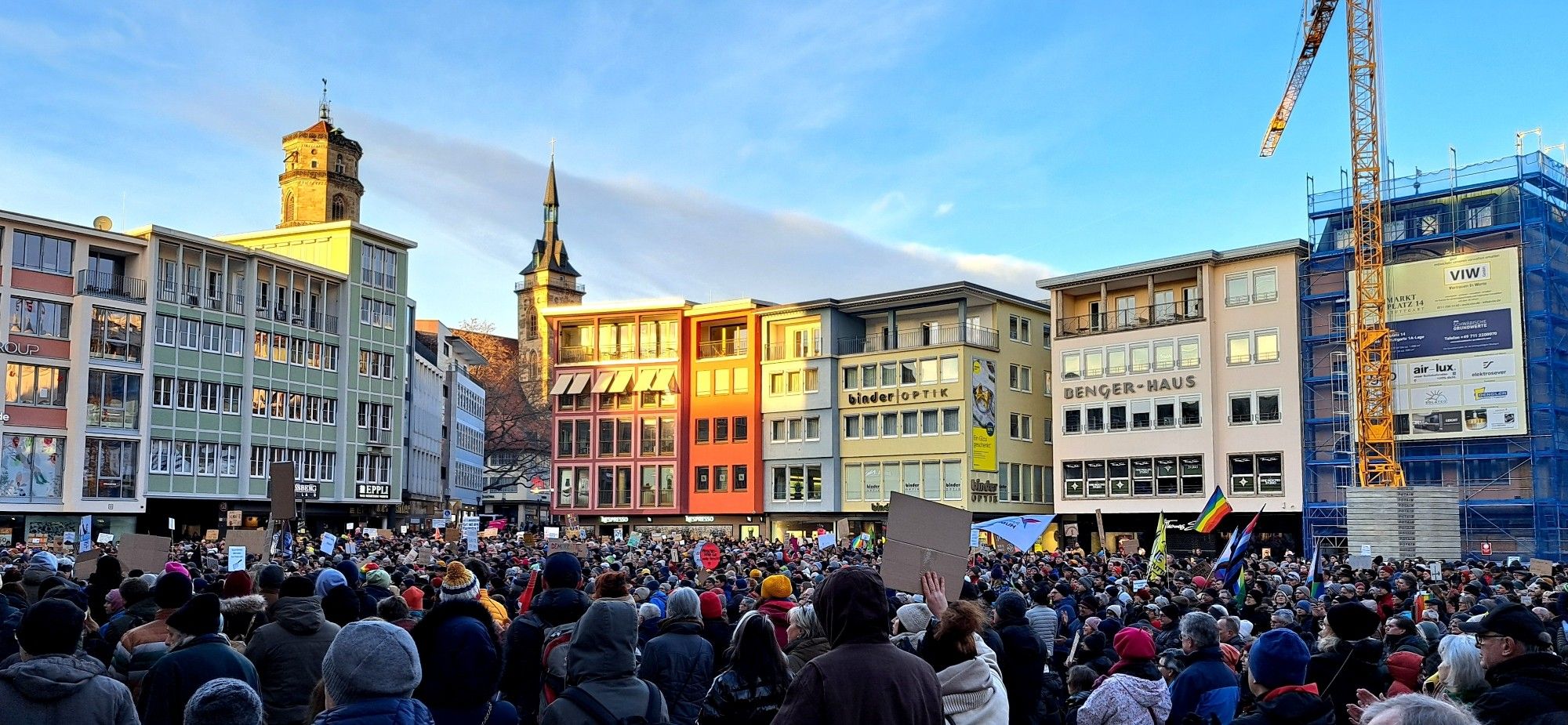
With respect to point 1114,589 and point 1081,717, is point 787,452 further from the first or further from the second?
point 1081,717

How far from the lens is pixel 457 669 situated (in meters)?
5.67

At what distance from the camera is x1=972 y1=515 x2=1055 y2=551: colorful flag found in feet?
86.3

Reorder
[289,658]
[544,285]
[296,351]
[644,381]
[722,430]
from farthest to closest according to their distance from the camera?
[544,285], [644,381], [722,430], [296,351], [289,658]

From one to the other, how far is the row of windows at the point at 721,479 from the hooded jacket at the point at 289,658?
60111 millimetres

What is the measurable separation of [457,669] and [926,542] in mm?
3235

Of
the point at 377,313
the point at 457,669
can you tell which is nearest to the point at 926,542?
the point at 457,669

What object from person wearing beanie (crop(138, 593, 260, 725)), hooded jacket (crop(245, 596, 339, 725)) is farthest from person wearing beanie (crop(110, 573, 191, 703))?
person wearing beanie (crop(138, 593, 260, 725))

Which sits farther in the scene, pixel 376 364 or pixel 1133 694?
pixel 376 364

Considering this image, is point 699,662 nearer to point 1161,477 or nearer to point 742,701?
point 742,701

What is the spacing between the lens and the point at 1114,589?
16.2 meters

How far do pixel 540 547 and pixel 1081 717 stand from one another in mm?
30253

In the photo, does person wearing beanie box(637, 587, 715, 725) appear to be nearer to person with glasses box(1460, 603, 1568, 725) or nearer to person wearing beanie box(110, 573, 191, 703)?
person wearing beanie box(110, 573, 191, 703)

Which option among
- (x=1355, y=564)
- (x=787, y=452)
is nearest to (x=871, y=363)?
(x=787, y=452)

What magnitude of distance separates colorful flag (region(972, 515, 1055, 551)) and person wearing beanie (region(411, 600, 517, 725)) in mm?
20942
